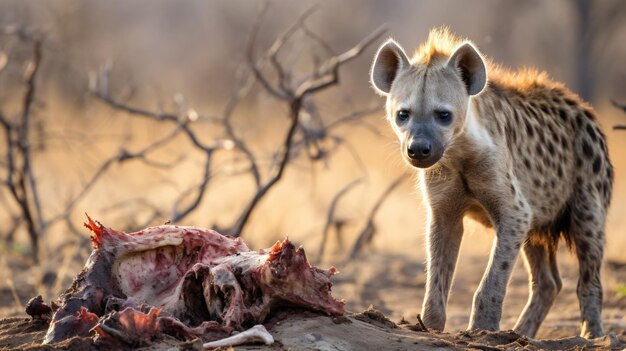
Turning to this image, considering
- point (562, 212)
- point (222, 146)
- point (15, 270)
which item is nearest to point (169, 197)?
point (15, 270)

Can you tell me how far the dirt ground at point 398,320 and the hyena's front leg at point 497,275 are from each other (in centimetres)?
37

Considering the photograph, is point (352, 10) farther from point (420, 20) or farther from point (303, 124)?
point (303, 124)

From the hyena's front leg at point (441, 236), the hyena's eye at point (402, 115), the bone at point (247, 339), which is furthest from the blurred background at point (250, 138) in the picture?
the bone at point (247, 339)

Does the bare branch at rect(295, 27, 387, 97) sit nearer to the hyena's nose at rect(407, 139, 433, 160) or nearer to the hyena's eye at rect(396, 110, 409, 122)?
the hyena's eye at rect(396, 110, 409, 122)

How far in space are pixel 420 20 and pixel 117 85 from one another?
1273 centimetres

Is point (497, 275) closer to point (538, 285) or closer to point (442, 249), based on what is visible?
point (442, 249)

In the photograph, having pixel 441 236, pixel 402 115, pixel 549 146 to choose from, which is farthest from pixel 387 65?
pixel 549 146

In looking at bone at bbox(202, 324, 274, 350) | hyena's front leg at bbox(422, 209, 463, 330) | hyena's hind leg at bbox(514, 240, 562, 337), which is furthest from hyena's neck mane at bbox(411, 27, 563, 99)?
bone at bbox(202, 324, 274, 350)

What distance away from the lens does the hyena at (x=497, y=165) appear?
4.21 meters

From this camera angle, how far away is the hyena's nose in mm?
4031

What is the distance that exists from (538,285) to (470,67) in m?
1.34

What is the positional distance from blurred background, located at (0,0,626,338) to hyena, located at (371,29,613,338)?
0.36 metres

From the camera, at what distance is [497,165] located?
14.2ft

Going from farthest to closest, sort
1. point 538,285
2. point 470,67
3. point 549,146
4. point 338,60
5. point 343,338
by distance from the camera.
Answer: point 338,60, point 538,285, point 549,146, point 470,67, point 343,338
